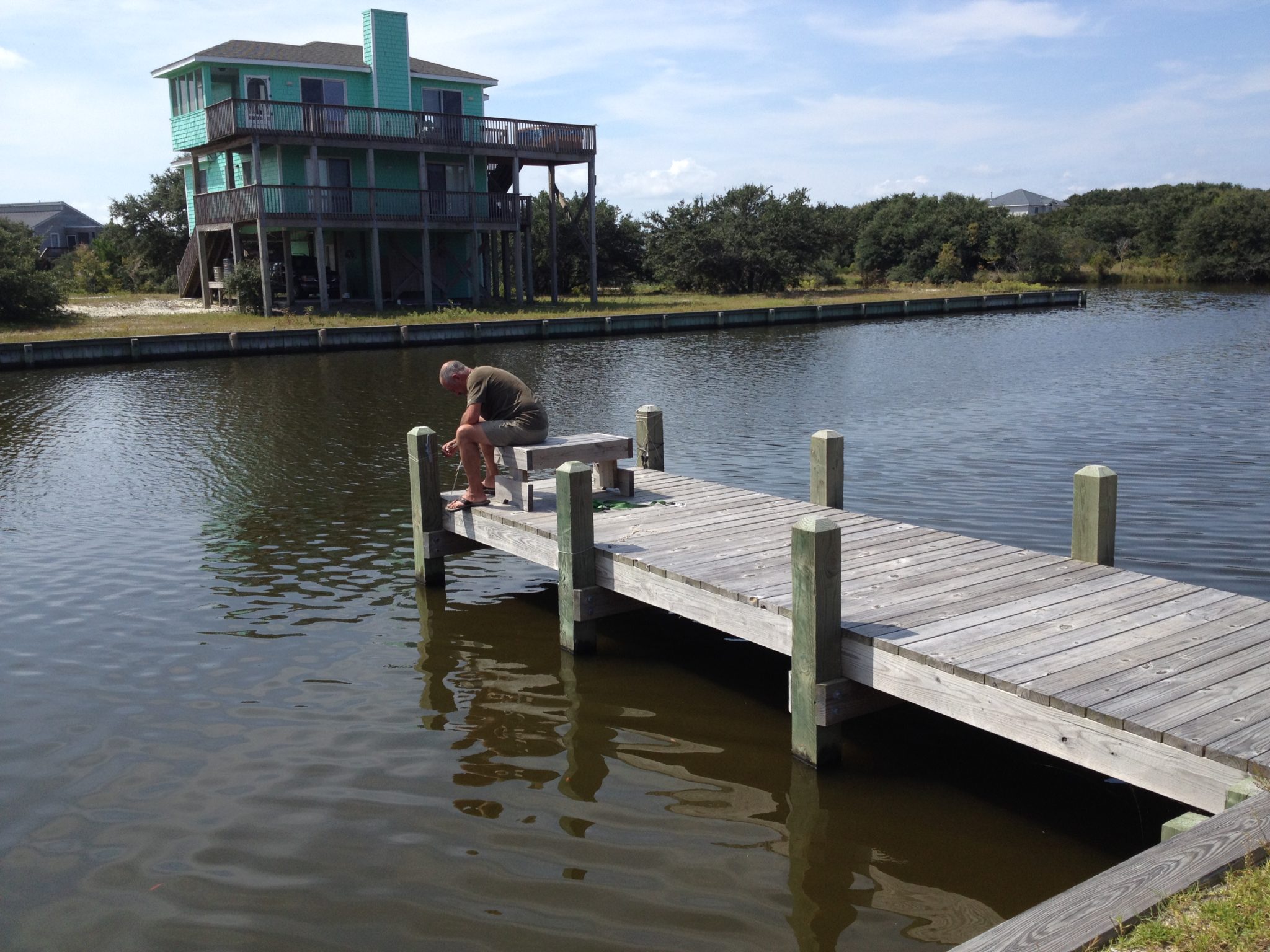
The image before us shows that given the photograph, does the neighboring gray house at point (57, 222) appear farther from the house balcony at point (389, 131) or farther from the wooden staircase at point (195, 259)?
the house balcony at point (389, 131)

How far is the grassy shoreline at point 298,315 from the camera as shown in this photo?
31.1m

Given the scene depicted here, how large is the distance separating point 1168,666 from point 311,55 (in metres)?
37.8

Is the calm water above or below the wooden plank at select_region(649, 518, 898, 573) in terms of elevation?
below

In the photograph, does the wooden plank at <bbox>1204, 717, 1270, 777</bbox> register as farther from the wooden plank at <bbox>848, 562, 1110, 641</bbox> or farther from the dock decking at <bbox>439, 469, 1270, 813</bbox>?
the wooden plank at <bbox>848, 562, 1110, 641</bbox>

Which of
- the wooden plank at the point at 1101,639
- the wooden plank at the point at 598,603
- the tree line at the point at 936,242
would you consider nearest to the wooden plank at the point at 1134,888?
the wooden plank at the point at 1101,639

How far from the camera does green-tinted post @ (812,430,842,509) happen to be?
918 centimetres

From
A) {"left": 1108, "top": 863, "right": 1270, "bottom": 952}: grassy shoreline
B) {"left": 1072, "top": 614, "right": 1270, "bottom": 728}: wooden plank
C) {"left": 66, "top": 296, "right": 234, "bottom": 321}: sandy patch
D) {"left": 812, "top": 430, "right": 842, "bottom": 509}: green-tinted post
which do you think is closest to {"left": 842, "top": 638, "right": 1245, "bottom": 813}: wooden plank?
{"left": 1072, "top": 614, "right": 1270, "bottom": 728}: wooden plank

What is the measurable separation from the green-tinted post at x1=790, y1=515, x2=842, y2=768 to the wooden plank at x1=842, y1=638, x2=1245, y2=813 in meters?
0.15

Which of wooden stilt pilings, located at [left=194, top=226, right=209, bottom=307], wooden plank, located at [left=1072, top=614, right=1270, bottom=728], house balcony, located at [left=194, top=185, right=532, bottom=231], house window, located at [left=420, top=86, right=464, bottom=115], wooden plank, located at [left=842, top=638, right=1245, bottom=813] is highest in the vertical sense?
house window, located at [left=420, top=86, right=464, bottom=115]

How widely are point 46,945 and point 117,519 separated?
27.9 feet

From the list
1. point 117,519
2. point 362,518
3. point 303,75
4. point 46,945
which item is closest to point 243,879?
point 46,945

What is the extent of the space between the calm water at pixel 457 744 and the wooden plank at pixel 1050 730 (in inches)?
26.0

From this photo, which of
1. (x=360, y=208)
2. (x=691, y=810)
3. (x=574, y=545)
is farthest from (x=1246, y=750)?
(x=360, y=208)

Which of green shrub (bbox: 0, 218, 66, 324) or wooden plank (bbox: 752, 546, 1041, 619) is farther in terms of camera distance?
green shrub (bbox: 0, 218, 66, 324)
